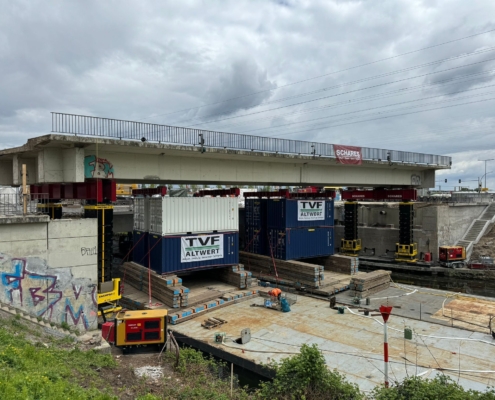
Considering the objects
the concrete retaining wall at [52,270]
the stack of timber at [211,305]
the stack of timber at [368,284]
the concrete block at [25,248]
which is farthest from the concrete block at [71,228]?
the stack of timber at [368,284]

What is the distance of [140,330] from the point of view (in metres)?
13.0

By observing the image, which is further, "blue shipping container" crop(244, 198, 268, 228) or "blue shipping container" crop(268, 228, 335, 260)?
"blue shipping container" crop(244, 198, 268, 228)

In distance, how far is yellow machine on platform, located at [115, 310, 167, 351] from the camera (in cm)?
1288

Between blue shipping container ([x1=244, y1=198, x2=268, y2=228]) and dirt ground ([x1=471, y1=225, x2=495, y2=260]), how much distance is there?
81.3 feet

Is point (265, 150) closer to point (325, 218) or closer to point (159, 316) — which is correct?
point (325, 218)

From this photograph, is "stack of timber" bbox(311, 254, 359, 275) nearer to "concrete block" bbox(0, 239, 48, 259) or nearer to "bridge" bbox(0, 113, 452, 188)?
"bridge" bbox(0, 113, 452, 188)

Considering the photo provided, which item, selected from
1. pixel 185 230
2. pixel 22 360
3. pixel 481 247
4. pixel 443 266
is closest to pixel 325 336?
pixel 185 230

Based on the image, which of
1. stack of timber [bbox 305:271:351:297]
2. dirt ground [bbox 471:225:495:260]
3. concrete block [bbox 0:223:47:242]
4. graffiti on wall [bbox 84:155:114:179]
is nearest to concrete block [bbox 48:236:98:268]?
concrete block [bbox 0:223:47:242]

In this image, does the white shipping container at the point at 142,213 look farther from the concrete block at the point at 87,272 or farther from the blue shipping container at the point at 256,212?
the blue shipping container at the point at 256,212

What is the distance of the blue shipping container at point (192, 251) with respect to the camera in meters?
19.1

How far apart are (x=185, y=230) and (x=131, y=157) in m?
4.93

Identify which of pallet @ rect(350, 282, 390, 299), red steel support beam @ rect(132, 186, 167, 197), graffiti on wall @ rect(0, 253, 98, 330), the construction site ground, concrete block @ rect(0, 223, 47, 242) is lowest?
pallet @ rect(350, 282, 390, 299)

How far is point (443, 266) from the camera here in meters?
34.8

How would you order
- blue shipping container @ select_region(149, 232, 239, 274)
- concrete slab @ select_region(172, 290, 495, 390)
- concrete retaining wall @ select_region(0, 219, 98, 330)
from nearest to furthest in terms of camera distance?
concrete slab @ select_region(172, 290, 495, 390), concrete retaining wall @ select_region(0, 219, 98, 330), blue shipping container @ select_region(149, 232, 239, 274)
